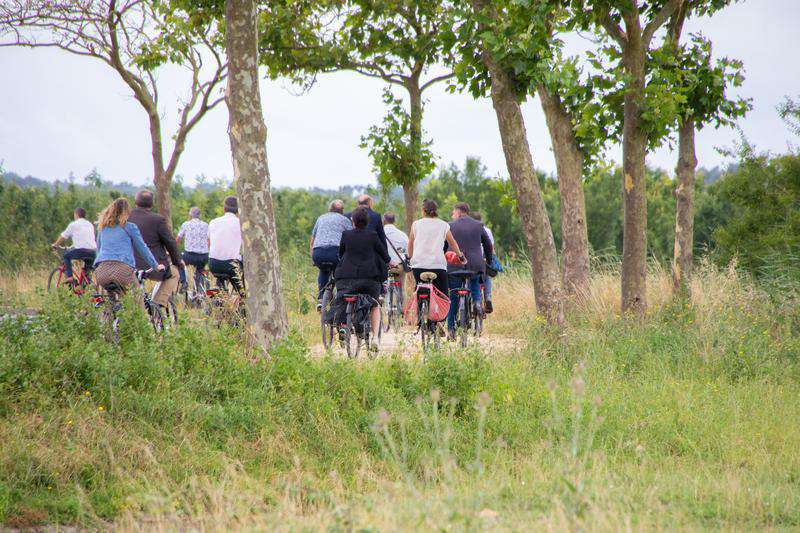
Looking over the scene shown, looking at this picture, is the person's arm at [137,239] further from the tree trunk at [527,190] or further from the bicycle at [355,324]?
the tree trunk at [527,190]

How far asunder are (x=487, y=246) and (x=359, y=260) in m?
2.71

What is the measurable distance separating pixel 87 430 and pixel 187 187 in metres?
41.6

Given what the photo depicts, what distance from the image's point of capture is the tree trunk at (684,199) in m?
13.9

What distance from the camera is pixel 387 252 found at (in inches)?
422

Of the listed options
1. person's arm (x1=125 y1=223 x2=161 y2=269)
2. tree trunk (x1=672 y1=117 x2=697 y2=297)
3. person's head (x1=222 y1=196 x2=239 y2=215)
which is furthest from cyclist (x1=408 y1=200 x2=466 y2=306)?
tree trunk (x1=672 y1=117 x2=697 y2=297)

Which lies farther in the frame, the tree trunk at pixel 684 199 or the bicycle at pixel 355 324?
the tree trunk at pixel 684 199

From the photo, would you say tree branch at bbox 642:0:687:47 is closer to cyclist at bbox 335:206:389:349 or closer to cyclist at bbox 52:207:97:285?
cyclist at bbox 335:206:389:349

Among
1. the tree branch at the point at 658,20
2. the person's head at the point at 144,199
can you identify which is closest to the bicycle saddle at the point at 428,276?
the person's head at the point at 144,199

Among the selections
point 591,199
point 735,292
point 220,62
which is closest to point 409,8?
point 220,62

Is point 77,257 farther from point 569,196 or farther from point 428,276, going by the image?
point 569,196

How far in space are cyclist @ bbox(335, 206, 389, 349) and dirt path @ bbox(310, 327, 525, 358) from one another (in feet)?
2.58

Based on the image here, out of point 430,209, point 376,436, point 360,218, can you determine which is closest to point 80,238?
point 360,218

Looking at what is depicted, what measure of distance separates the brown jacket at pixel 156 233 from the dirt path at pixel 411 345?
2.40 metres

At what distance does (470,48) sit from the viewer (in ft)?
35.0
